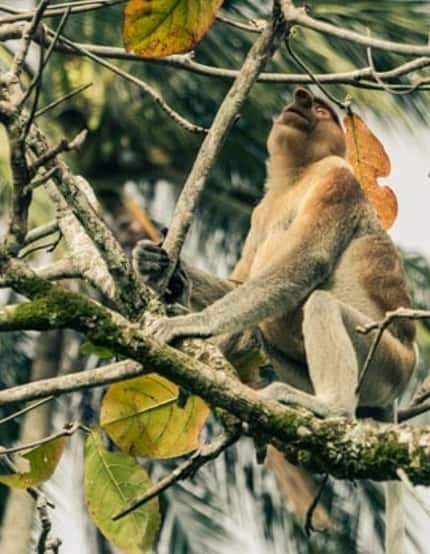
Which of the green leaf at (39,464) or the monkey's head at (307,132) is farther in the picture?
the monkey's head at (307,132)

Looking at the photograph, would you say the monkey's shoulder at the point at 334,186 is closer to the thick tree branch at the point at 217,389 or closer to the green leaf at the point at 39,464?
the green leaf at the point at 39,464

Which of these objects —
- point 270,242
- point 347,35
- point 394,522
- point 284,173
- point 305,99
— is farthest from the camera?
point 284,173

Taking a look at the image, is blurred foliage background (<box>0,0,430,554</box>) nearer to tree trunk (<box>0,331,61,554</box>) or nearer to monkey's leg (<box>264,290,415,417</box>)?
tree trunk (<box>0,331,61,554</box>)

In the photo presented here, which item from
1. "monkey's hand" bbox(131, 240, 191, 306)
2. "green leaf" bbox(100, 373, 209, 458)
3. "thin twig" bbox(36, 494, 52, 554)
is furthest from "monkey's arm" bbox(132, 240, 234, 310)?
"thin twig" bbox(36, 494, 52, 554)

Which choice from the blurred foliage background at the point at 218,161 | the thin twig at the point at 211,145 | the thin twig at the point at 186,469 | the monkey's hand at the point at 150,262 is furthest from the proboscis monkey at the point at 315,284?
the blurred foliage background at the point at 218,161

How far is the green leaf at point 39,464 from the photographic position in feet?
11.0

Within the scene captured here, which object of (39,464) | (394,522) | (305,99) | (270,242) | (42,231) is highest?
(305,99)

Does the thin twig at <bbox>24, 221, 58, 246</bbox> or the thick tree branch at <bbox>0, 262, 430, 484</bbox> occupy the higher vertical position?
the thin twig at <bbox>24, 221, 58, 246</bbox>

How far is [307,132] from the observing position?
5.50m

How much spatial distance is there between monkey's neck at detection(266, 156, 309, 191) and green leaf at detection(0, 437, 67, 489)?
2.33m

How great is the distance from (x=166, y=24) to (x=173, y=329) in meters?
0.68

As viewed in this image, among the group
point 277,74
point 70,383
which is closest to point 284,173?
point 277,74

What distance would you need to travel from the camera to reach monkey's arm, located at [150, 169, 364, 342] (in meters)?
4.59

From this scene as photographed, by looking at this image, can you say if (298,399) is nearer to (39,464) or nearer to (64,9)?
(39,464)
